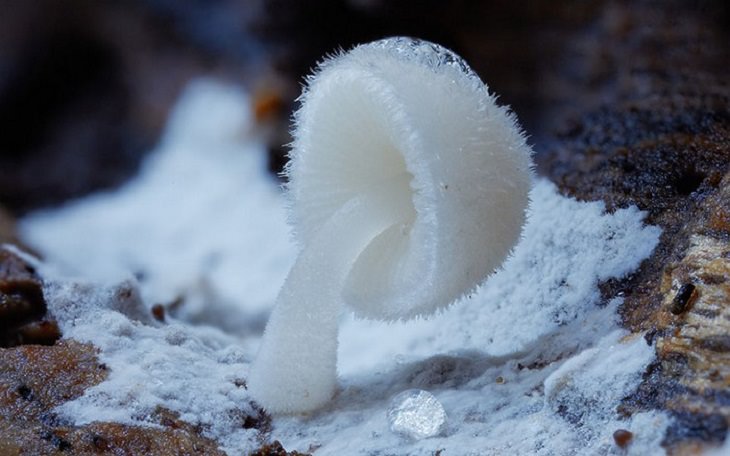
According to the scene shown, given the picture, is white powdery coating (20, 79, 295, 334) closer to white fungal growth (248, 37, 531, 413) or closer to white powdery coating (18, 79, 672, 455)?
white powdery coating (18, 79, 672, 455)

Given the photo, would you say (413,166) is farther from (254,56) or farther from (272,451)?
(254,56)

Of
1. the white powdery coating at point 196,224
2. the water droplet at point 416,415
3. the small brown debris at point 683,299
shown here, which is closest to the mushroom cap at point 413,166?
the water droplet at point 416,415

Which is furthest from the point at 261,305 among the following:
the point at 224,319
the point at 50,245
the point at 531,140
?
the point at 531,140

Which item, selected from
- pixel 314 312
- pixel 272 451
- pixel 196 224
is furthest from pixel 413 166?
pixel 196 224

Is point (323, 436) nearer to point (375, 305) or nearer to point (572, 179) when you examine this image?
point (375, 305)

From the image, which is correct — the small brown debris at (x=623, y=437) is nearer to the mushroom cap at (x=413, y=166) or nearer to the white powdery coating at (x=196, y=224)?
the mushroom cap at (x=413, y=166)

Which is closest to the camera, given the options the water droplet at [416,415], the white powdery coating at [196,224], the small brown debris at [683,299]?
the small brown debris at [683,299]
